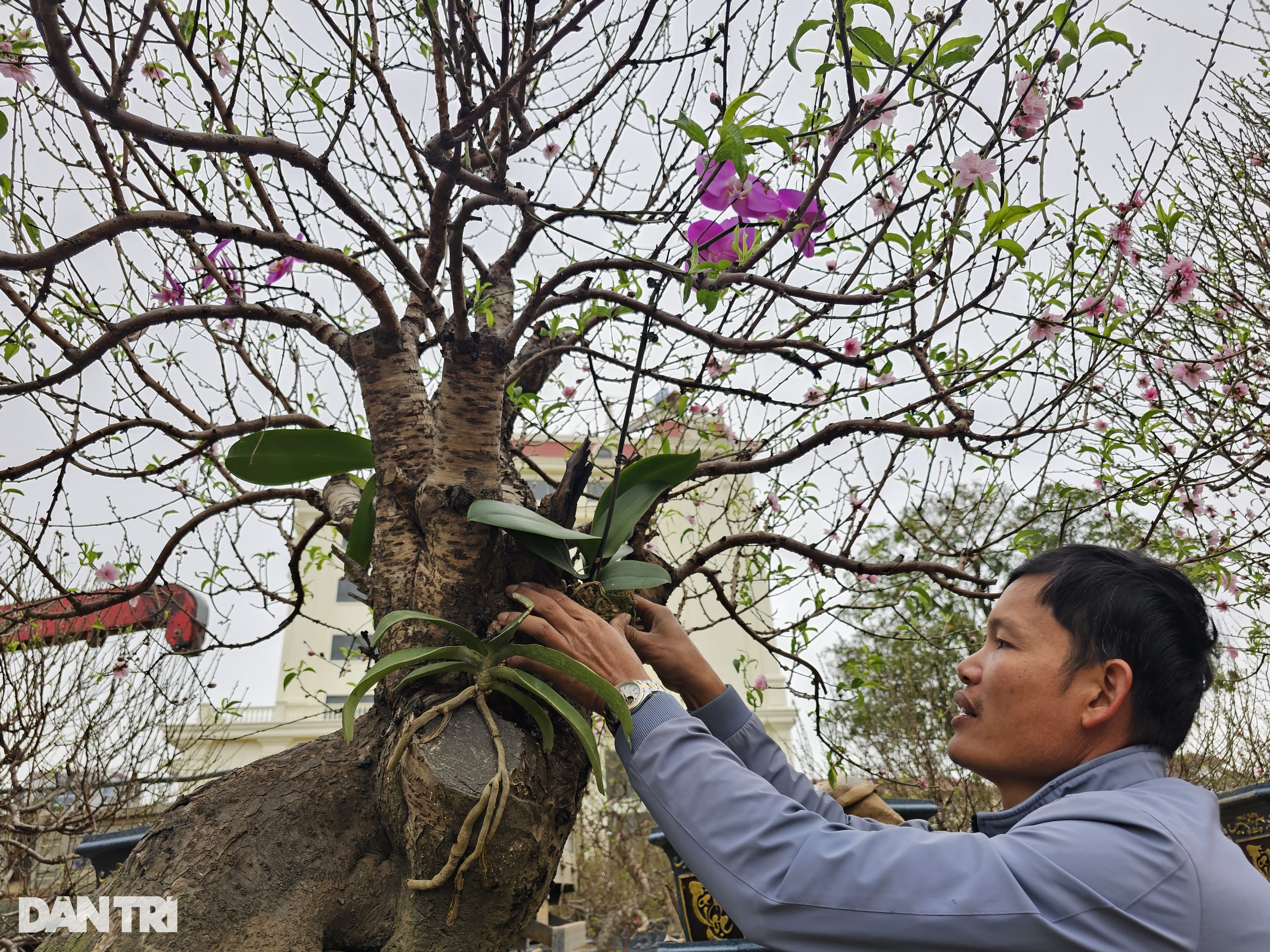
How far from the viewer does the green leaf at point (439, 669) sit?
4.33 ft

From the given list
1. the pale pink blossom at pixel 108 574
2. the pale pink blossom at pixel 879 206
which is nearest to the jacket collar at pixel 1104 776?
the pale pink blossom at pixel 879 206

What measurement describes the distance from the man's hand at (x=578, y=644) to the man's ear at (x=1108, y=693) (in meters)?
0.65

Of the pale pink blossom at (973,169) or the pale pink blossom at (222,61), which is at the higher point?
the pale pink blossom at (222,61)

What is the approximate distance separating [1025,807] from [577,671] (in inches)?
26.8

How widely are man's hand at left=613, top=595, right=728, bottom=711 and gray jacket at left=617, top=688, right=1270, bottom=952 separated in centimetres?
43

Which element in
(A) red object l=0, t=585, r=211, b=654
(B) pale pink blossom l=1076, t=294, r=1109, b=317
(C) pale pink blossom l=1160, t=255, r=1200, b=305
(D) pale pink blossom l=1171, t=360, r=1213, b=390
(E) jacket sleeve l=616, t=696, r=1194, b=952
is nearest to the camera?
(E) jacket sleeve l=616, t=696, r=1194, b=952

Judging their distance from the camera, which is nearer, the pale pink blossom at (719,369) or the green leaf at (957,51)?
the green leaf at (957,51)

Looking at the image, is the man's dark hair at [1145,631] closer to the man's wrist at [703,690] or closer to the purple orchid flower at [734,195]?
the man's wrist at [703,690]

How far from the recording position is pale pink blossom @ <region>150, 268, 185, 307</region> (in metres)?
2.30

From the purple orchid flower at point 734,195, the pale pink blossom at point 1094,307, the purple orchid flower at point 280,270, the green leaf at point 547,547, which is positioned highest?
the purple orchid flower at point 280,270

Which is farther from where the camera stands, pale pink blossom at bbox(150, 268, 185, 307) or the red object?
the red object

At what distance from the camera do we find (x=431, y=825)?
4.18 feet

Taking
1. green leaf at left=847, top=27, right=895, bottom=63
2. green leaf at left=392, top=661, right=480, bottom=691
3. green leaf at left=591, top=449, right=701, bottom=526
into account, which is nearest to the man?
green leaf at left=392, top=661, right=480, bottom=691

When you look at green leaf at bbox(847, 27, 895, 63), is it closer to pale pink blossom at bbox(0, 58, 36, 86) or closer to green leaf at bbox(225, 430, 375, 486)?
green leaf at bbox(225, 430, 375, 486)
